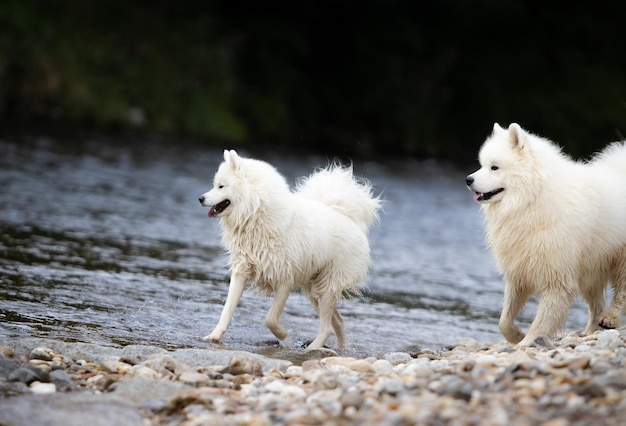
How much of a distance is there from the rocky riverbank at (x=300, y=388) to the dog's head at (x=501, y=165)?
4.50 feet

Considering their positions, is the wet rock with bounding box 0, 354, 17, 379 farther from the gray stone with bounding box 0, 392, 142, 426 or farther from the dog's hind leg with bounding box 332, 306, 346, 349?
the dog's hind leg with bounding box 332, 306, 346, 349

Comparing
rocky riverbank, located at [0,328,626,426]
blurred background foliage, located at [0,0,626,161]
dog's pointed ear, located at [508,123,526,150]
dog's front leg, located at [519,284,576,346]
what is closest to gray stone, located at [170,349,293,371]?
rocky riverbank, located at [0,328,626,426]

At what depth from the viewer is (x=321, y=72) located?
31.3 m

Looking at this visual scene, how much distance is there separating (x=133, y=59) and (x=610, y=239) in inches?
811

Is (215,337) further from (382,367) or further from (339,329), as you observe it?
(382,367)

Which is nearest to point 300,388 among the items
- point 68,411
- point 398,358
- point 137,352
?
point 68,411

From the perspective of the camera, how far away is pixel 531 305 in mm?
10734

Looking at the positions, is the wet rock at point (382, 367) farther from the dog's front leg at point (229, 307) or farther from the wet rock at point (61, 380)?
the wet rock at point (61, 380)

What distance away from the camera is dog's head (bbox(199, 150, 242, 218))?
279 inches

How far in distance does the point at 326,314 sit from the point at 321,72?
24.5 m

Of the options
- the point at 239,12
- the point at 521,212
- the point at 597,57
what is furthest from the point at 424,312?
the point at 597,57

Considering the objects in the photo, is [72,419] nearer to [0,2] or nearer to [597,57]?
[0,2]

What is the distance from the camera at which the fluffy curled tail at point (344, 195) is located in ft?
25.6

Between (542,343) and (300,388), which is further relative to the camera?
(542,343)
